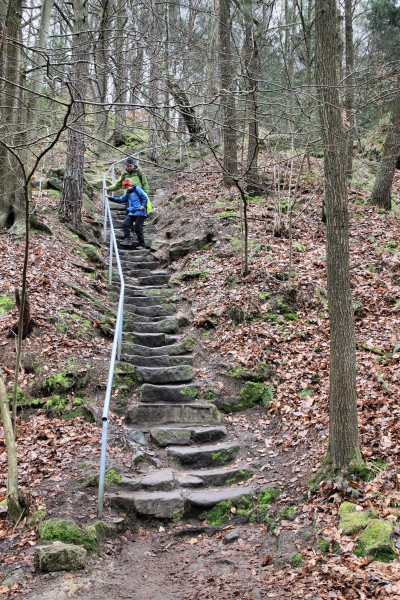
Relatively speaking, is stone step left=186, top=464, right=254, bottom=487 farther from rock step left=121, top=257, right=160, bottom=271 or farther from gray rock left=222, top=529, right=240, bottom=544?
rock step left=121, top=257, right=160, bottom=271

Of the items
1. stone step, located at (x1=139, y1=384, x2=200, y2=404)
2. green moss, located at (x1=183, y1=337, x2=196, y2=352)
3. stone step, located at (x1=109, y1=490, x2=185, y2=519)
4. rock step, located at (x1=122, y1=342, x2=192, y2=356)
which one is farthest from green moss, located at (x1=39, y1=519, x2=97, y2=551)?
green moss, located at (x1=183, y1=337, x2=196, y2=352)

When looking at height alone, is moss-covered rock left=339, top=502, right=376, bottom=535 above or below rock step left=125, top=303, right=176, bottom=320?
below

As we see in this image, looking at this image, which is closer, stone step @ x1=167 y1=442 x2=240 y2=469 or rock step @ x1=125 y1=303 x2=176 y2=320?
stone step @ x1=167 y1=442 x2=240 y2=469

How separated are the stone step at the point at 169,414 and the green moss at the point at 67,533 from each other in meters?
2.32

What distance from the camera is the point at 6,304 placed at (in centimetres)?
820

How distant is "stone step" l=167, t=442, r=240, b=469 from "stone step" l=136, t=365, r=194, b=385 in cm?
156

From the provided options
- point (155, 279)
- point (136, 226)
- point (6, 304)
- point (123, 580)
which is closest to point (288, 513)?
point (123, 580)

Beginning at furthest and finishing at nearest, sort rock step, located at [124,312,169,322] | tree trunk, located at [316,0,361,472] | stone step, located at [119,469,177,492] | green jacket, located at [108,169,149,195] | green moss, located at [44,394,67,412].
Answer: green jacket, located at [108,169,149,195] → rock step, located at [124,312,169,322] → green moss, located at [44,394,67,412] → stone step, located at [119,469,177,492] → tree trunk, located at [316,0,361,472]

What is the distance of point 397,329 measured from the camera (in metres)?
7.58

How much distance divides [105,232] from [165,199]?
12.5ft

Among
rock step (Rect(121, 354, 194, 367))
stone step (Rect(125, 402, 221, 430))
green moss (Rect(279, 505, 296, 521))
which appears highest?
rock step (Rect(121, 354, 194, 367))

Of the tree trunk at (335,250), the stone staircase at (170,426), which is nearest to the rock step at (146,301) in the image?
the stone staircase at (170,426)

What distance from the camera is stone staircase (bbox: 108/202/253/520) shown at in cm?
559

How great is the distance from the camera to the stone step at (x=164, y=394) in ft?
24.6
